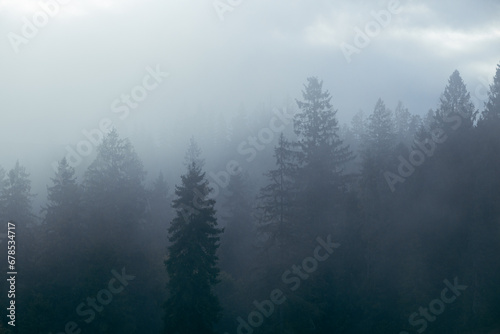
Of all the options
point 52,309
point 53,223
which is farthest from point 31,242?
point 52,309

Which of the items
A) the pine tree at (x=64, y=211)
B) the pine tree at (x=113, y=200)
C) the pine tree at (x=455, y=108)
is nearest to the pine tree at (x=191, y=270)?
the pine tree at (x=113, y=200)

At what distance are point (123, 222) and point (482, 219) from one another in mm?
30892

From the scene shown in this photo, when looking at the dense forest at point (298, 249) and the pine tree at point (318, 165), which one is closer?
the dense forest at point (298, 249)

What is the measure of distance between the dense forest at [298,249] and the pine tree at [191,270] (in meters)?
0.09

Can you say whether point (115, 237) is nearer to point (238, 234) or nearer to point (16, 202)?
point (16, 202)

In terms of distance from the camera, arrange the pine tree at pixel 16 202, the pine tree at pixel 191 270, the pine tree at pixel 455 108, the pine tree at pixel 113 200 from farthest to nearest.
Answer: the pine tree at pixel 455 108
the pine tree at pixel 16 202
the pine tree at pixel 113 200
the pine tree at pixel 191 270

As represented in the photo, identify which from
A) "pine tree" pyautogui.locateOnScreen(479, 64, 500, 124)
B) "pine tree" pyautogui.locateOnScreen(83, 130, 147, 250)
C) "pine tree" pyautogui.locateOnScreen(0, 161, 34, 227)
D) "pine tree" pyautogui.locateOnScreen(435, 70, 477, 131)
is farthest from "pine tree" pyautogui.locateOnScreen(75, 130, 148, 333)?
"pine tree" pyautogui.locateOnScreen(479, 64, 500, 124)

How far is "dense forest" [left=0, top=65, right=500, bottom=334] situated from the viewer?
35.5m

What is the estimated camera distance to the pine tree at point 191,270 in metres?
31.2

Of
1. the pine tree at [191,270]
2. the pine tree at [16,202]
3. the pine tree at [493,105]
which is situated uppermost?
the pine tree at [16,202]

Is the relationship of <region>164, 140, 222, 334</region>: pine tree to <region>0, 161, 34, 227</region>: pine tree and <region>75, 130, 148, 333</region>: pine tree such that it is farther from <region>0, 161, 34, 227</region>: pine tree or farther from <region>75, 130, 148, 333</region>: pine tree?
<region>0, 161, 34, 227</region>: pine tree

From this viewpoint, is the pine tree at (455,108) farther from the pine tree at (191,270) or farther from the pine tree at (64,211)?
the pine tree at (64,211)

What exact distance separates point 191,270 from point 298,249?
956 centimetres

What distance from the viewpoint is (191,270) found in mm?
31328
